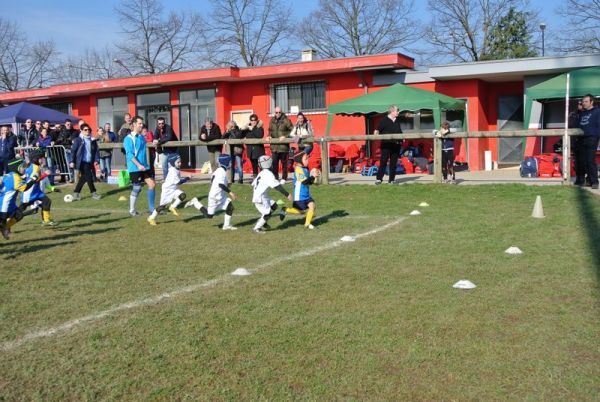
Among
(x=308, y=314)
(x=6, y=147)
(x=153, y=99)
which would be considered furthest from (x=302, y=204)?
(x=153, y=99)

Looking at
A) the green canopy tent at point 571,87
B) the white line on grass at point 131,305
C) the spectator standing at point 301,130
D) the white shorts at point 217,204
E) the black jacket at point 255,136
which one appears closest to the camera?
the white line on grass at point 131,305

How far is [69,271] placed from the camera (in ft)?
24.9

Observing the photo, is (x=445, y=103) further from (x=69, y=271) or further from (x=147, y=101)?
(x=69, y=271)

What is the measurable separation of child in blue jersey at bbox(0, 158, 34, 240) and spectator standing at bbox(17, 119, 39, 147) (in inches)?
478

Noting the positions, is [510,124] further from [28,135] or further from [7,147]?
[7,147]

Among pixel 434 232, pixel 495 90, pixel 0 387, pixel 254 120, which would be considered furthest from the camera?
pixel 495 90

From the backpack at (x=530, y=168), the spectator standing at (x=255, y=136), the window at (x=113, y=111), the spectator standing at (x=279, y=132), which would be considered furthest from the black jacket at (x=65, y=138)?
the backpack at (x=530, y=168)

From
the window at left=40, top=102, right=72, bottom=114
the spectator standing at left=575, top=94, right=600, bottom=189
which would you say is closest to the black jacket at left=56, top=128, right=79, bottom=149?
the window at left=40, top=102, right=72, bottom=114

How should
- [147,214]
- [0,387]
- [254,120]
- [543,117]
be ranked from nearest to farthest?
[0,387] → [147,214] → [254,120] → [543,117]

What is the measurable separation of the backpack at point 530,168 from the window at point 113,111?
1792 centimetres

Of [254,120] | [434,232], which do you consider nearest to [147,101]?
[254,120]

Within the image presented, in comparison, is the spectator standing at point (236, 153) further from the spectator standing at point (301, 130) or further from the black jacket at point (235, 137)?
the spectator standing at point (301, 130)

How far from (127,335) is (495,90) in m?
21.3

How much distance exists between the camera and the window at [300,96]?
24797 millimetres
